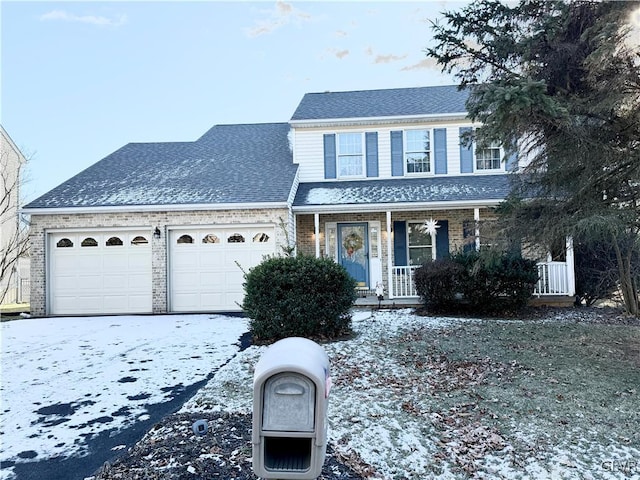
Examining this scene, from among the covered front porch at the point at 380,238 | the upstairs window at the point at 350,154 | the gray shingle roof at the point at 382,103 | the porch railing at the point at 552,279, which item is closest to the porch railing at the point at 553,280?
the porch railing at the point at 552,279

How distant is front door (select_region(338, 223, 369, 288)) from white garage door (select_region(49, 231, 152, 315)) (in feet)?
18.8

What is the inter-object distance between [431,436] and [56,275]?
11.7m

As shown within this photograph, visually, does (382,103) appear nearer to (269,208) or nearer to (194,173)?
(269,208)

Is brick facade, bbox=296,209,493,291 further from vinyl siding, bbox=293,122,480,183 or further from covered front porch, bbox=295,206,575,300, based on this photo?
vinyl siding, bbox=293,122,480,183

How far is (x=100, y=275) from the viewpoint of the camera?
1207 cm

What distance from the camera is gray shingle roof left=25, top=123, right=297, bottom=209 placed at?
1205cm

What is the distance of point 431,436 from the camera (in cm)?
387

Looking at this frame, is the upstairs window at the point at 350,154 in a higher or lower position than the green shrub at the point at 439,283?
higher

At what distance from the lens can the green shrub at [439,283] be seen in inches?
398

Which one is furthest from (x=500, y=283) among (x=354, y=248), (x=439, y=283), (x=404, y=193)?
(x=354, y=248)

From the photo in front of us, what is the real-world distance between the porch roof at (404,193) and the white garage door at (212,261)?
1.65 metres

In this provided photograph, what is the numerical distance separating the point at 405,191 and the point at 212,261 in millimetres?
5931

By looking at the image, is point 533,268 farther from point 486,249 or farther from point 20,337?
point 20,337

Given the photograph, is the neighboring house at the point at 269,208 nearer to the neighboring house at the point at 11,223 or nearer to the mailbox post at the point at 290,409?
the neighboring house at the point at 11,223
